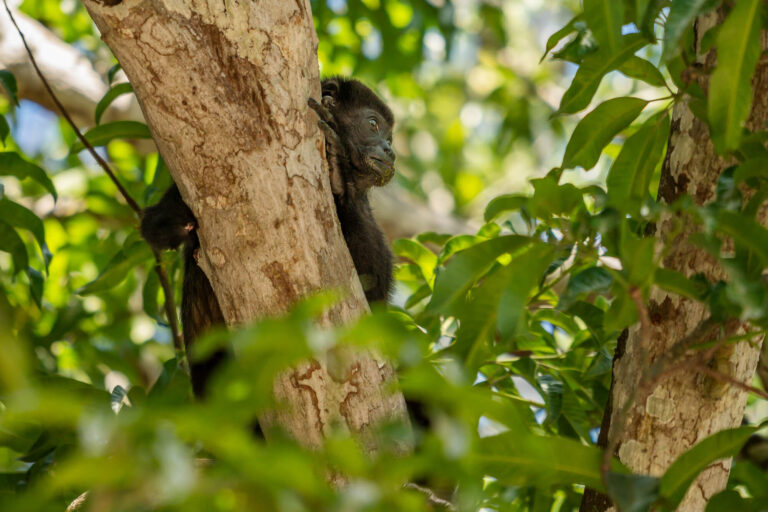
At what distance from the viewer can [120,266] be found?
3.27 m

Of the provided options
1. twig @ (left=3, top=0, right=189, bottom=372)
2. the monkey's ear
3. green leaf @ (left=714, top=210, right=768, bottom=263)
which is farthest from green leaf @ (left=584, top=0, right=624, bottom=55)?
the monkey's ear

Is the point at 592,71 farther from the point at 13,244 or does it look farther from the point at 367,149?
the point at 13,244

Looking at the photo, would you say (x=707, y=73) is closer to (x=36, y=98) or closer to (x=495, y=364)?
(x=495, y=364)

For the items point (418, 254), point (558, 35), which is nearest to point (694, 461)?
point (558, 35)

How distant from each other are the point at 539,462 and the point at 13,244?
→ 2.07 meters

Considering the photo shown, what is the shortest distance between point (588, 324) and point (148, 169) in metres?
3.18

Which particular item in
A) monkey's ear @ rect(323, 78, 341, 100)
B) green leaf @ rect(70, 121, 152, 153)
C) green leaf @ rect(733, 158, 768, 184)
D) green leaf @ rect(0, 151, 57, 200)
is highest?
monkey's ear @ rect(323, 78, 341, 100)

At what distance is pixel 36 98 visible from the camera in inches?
194

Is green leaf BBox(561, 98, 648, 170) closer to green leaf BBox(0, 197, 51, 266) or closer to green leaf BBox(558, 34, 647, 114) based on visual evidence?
green leaf BBox(558, 34, 647, 114)

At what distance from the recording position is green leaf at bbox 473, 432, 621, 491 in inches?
60.8

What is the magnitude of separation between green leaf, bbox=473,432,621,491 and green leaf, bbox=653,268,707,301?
0.36 meters

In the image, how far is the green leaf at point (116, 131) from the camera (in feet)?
10.2

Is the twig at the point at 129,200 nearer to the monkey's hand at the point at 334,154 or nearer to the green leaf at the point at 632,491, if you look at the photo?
the monkey's hand at the point at 334,154

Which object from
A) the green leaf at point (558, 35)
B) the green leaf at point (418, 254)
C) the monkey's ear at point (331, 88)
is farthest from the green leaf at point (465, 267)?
the monkey's ear at point (331, 88)
